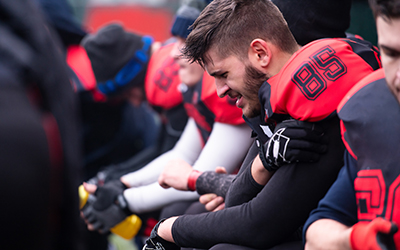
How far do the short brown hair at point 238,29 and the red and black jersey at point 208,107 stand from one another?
36 cm

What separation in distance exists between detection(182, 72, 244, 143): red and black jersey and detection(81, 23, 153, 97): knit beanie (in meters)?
0.58

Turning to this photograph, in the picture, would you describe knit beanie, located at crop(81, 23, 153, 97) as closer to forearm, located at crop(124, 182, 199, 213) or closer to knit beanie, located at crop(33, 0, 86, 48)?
knit beanie, located at crop(33, 0, 86, 48)

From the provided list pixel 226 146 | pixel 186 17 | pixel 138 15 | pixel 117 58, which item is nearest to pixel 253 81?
pixel 226 146

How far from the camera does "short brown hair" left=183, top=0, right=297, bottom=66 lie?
133 cm

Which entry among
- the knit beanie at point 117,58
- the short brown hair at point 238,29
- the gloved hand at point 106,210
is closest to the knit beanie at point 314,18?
the short brown hair at point 238,29

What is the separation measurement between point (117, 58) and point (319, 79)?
1623mm

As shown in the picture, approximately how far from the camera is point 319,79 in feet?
3.52

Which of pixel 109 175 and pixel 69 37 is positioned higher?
pixel 69 37

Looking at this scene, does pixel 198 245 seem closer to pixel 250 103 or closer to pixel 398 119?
pixel 250 103

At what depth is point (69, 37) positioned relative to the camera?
280 centimetres

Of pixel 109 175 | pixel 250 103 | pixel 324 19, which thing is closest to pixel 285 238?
pixel 250 103

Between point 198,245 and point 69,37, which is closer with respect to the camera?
point 198,245

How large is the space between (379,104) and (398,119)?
5cm

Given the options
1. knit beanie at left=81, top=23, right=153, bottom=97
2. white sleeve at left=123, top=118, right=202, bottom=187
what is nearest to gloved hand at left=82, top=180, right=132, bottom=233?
white sleeve at left=123, top=118, right=202, bottom=187
